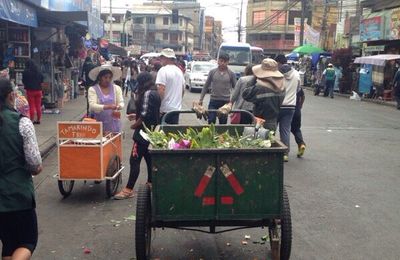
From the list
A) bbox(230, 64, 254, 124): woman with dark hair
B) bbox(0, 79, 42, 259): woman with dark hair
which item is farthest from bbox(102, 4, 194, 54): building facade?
bbox(0, 79, 42, 259): woman with dark hair

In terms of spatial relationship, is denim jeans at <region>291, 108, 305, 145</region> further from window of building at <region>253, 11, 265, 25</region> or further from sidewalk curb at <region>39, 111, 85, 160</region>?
window of building at <region>253, 11, 265, 25</region>

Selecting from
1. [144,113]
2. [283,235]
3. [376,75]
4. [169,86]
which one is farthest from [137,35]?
[283,235]

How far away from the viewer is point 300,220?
6.08m

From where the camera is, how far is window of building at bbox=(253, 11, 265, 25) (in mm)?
77688

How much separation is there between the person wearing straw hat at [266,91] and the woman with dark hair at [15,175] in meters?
4.68

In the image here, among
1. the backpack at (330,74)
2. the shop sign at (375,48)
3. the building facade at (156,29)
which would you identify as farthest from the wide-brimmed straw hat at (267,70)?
the building facade at (156,29)

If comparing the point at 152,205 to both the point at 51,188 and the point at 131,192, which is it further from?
the point at 51,188

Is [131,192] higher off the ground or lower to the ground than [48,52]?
lower

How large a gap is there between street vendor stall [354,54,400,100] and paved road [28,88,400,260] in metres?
14.6

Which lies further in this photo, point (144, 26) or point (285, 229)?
point (144, 26)

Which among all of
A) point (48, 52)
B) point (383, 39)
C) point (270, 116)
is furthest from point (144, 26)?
point (270, 116)

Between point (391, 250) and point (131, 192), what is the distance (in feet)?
10.7

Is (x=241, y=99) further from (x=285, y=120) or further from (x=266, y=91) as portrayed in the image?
(x=285, y=120)

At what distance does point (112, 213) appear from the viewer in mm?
6238
